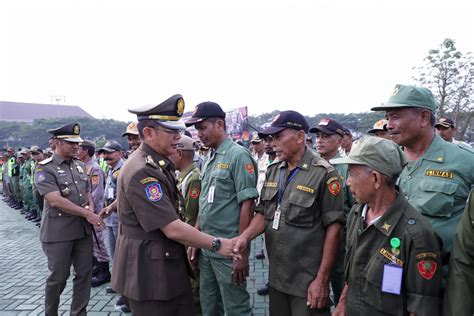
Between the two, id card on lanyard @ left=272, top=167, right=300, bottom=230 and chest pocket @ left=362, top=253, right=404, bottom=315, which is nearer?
chest pocket @ left=362, top=253, right=404, bottom=315

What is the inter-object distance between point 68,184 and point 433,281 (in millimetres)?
4203

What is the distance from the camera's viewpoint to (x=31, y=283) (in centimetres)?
558

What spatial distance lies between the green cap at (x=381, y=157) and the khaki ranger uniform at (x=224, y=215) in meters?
1.32

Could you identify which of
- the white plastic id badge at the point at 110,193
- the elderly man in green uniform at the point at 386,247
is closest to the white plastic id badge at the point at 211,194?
the elderly man in green uniform at the point at 386,247

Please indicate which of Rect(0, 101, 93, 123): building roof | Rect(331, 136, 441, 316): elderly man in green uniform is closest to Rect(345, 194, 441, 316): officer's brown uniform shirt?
Rect(331, 136, 441, 316): elderly man in green uniform

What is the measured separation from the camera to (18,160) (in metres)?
13.1

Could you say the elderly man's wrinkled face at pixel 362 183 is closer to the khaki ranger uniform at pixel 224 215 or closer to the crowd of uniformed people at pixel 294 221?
the crowd of uniformed people at pixel 294 221

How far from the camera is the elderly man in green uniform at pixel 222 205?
10.2 feet

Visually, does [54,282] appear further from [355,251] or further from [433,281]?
[433,281]

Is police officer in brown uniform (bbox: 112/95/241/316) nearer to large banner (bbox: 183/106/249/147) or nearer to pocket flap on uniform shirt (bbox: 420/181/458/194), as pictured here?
pocket flap on uniform shirt (bbox: 420/181/458/194)

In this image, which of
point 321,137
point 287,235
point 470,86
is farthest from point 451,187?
point 470,86

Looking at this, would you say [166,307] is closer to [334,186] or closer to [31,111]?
[334,186]

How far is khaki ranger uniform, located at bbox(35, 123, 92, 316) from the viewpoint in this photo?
3.87m

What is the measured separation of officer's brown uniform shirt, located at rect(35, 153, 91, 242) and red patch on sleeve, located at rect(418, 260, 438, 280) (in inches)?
153
